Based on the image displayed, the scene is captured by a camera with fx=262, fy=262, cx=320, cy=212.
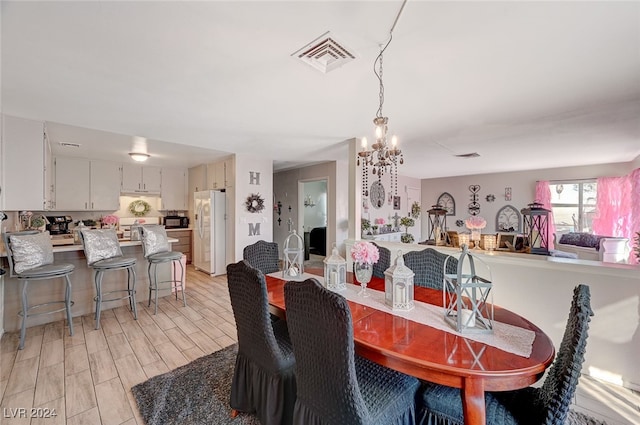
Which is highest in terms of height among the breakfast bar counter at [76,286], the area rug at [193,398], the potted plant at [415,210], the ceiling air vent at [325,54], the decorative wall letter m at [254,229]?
the ceiling air vent at [325,54]

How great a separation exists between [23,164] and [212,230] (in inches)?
102

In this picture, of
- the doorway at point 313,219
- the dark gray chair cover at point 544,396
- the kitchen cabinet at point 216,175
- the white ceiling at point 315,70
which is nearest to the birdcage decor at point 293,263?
the dark gray chair cover at point 544,396

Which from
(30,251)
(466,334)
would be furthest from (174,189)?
(466,334)

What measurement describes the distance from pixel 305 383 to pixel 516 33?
2.24 metres

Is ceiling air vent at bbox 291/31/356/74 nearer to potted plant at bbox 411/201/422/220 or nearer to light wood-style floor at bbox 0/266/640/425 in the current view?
light wood-style floor at bbox 0/266/640/425

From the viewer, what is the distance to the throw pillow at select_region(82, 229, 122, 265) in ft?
9.76

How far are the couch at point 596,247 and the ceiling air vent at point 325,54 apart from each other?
5521mm

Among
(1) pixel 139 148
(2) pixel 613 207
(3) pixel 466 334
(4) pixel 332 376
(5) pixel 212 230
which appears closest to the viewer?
(4) pixel 332 376

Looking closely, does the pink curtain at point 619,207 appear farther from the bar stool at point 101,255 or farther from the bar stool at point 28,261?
the bar stool at point 28,261

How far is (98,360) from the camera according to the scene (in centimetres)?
232

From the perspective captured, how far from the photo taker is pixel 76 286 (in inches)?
127

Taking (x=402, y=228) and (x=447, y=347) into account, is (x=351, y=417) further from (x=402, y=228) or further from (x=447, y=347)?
(x=402, y=228)

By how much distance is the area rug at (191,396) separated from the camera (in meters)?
1.69

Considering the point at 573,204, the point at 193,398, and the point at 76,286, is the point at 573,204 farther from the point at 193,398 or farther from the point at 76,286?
the point at 76,286
